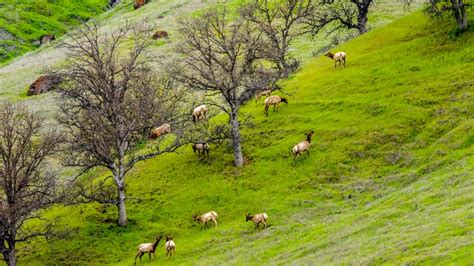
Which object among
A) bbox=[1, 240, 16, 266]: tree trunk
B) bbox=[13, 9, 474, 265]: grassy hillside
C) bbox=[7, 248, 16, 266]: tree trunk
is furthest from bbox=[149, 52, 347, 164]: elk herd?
bbox=[7, 248, 16, 266]: tree trunk

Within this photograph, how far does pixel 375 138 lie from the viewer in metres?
48.8

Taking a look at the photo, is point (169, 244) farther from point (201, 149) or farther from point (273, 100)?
point (273, 100)

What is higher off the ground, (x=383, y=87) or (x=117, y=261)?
(x=383, y=87)

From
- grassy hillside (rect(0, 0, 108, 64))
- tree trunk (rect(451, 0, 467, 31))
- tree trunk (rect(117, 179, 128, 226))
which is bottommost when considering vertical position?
tree trunk (rect(117, 179, 128, 226))

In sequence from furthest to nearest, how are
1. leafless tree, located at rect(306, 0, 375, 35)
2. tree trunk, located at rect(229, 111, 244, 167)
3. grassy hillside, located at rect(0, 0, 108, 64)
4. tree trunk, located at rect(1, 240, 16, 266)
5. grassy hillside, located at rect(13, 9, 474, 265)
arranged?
1. grassy hillside, located at rect(0, 0, 108, 64)
2. leafless tree, located at rect(306, 0, 375, 35)
3. tree trunk, located at rect(229, 111, 244, 167)
4. tree trunk, located at rect(1, 240, 16, 266)
5. grassy hillside, located at rect(13, 9, 474, 265)

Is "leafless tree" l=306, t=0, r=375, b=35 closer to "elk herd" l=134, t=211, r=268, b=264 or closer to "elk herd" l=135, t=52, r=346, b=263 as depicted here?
"elk herd" l=135, t=52, r=346, b=263

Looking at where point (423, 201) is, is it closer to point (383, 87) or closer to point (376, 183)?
point (376, 183)

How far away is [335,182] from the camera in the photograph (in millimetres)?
45250

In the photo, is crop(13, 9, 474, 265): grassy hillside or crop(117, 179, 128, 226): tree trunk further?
crop(117, 179, 128, 226): tree trunk

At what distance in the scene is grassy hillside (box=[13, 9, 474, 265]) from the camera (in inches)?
1193

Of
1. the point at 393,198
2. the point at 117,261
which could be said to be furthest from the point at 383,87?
the point at 117,261

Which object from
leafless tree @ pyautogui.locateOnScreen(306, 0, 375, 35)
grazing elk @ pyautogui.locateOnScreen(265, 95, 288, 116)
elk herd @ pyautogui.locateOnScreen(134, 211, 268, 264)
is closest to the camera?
elk herd @ pyautogui.locateOnScreen(134, 211, 268, 264)

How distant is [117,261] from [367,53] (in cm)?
4105

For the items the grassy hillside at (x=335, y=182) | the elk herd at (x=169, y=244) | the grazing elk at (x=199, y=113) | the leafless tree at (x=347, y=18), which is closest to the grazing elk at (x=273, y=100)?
the grassy hillside at (x=335, y=182)
